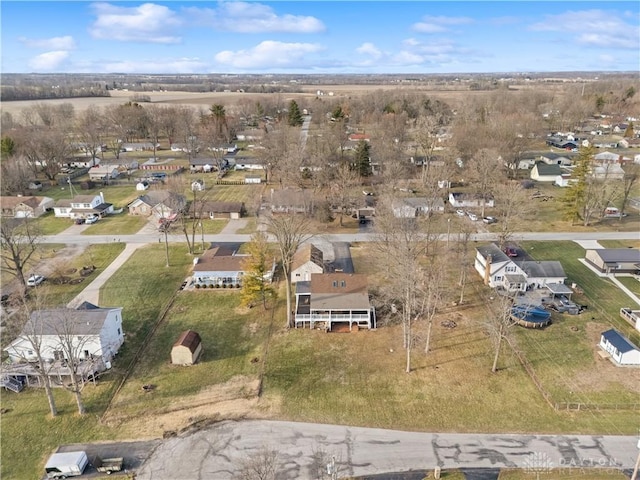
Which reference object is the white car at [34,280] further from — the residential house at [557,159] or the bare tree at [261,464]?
the residential house at [557,159]

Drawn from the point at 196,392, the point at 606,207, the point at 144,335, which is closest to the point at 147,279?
the point at 144,335

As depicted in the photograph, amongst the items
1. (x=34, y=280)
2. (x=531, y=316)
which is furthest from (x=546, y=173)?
(x=34, y=280)

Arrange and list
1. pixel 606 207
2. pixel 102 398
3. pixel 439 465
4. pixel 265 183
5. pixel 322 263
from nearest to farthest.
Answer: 1. pixel 439 465
2. pixel 102 398
3. pixel 322 263
4. pixel 606 207
5. pixel 265 183

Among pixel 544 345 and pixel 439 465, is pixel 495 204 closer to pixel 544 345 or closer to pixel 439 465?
pixel 544 345

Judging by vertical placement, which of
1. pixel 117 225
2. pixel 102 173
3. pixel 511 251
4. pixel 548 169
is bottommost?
pixel 117 225

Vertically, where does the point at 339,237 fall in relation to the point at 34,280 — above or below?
above

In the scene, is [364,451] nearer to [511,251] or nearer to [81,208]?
[511,251]

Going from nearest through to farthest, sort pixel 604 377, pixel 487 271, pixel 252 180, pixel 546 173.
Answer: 1. pixel 604 377
2. pixel 487 271
3. pixel 546 173
4. pixel 252 180
